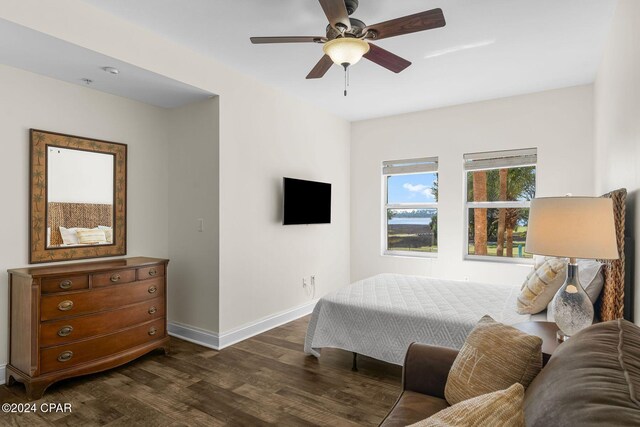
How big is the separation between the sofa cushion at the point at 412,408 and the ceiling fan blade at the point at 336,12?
77.8 inches

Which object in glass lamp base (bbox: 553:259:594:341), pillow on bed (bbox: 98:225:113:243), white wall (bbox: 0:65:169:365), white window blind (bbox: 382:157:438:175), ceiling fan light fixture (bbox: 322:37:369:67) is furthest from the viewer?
white window blind (bbox: 382:157:438:175)

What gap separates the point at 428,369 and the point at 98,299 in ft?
8.37

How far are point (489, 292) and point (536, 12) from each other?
2217 mm

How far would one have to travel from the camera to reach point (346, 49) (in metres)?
2.21

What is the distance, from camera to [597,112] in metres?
3.56

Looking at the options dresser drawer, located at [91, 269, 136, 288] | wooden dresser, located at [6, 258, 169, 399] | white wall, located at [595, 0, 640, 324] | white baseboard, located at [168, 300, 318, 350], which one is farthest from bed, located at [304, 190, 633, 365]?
dresser drawer, located at [91, 269, 136, 288]

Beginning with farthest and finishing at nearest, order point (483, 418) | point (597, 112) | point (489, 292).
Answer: point (597, 112), point (489, 292), point (483, 418)

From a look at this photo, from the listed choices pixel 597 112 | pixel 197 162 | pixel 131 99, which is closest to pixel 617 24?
pixel 597 112

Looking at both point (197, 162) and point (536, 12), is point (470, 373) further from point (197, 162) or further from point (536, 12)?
point (197, 162)

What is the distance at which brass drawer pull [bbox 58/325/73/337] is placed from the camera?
265 centimetres

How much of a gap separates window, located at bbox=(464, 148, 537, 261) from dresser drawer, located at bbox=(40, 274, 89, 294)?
4.20 m

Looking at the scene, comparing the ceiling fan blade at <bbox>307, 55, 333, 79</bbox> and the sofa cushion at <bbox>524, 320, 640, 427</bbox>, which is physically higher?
the ceiling fan blade at <bbox>307, 55, 333, 79</bbox>

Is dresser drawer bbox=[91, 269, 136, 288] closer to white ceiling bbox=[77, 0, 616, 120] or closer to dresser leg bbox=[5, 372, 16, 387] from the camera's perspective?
dresser leg bbox=[5, 372, 16, 387]

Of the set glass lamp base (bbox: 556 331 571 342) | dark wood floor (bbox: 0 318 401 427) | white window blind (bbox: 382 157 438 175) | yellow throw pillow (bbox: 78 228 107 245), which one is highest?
white window blind (bbox: 382 157 438 175)
